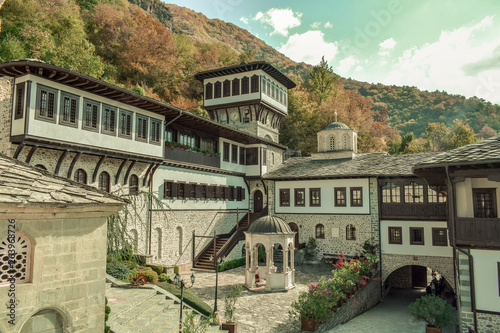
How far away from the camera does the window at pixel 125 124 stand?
16797 mm

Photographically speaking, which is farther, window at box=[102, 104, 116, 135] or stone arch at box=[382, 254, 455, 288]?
stone arch at box=[382, 254, 455, 288]

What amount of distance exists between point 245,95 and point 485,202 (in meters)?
20.2

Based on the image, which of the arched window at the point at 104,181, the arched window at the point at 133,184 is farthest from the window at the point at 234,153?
the arched window at the point at 104,181

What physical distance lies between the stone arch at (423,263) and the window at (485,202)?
8874 millimetres

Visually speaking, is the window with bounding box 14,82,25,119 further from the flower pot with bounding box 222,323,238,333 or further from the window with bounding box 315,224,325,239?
the window with bounding box 315,224,325,239

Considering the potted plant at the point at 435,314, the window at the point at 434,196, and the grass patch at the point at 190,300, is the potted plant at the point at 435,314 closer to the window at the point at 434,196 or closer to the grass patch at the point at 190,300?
the grass patch at the point at 190,300

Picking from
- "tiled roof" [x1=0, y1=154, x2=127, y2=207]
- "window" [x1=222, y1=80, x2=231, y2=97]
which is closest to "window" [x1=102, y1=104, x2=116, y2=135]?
"tiled roof" [x1=0, y1=154, x2=127, y2=207]

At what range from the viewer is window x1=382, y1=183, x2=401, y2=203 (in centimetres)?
2244

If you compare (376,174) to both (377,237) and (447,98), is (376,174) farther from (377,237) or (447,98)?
(447,98)

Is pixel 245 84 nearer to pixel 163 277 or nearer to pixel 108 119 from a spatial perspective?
pixel 108 119

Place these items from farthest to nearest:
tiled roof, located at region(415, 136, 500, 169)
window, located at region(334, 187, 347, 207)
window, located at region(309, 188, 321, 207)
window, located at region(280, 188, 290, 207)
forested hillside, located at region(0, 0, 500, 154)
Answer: forested hillside, located at region(0, 0, 500, 154) → window, located at region(280, 188, 290, 207) → window, located at region(309, 188, 321, 207) → window, located at region(334, 187, 347, 207) → tiled roof, located at region(415, 136, 500, 169)

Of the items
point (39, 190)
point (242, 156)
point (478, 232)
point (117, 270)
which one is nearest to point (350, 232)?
point (242, 156)

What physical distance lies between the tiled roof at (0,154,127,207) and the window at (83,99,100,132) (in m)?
9.04

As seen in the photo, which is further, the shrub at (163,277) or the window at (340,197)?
the window at (340,197)
